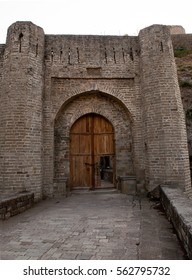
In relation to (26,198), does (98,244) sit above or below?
below

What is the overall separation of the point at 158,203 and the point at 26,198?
158 inches

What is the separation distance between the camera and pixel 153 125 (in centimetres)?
825

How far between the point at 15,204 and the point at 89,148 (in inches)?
163

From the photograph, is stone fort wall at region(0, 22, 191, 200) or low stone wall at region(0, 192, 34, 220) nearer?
low stone wall at region(0, 192, 34, 220)

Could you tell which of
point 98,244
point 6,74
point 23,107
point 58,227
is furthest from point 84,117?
point 98,244

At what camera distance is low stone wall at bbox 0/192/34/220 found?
5.54 metres

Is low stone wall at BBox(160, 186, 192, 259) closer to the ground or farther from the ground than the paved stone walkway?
farther from the ground

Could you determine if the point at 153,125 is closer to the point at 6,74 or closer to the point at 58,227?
the point at 58,227

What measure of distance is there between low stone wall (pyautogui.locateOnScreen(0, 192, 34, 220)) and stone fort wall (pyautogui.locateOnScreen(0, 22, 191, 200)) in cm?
58

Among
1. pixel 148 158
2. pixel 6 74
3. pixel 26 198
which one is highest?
pixel 6 74

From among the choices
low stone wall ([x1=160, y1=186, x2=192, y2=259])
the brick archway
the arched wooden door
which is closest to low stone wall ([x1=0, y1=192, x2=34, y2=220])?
the brick archway

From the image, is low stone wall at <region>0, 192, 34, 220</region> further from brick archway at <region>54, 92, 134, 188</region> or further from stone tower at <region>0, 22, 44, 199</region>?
brick archway at <region>54, 92, 134, 188</region>

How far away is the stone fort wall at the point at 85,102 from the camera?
7762 millimetres
